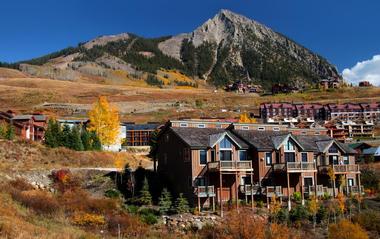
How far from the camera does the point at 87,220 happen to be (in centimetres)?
3047

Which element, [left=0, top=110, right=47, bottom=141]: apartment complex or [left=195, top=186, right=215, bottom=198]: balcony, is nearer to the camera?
[left=195, top=186, right=215, bottom=198]: balcony

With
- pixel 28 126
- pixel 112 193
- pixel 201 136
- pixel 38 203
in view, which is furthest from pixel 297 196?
pixel 28 126

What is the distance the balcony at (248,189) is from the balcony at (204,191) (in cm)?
321

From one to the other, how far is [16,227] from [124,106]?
13041cm

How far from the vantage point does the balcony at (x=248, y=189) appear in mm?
42094

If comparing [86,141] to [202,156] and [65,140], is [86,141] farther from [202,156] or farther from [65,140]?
[202,156]

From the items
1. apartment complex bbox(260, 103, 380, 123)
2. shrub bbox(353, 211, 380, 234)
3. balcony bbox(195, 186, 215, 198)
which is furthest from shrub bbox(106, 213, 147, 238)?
apartment complex bbox(260, 103, 380, 123)

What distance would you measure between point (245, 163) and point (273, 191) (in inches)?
144

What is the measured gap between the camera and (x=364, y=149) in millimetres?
70812

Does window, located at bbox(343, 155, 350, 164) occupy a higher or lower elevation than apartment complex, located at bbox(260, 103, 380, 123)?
lower

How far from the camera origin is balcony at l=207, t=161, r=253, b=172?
40812mm

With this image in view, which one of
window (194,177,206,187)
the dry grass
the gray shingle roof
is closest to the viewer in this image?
window (194,177,206,187)

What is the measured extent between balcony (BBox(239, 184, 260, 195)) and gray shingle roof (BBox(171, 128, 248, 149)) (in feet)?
12.3

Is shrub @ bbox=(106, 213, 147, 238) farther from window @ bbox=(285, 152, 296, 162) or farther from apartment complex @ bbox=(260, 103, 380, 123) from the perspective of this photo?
apartment complex @ bbox=(260, 103, 380, 123)
